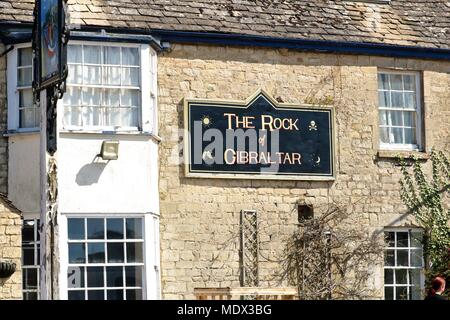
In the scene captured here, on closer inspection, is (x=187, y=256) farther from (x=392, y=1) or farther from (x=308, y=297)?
(x=392, y=1)

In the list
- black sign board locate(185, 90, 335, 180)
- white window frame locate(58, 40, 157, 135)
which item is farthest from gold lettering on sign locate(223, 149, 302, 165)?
white window frame locate(58, 40, 157, 135)

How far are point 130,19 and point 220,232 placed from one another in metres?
4.07

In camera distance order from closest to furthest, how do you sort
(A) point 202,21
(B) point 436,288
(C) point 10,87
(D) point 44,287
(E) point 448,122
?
(B) point 436,288, (D) point 44,287, (C) point 10,87, (A) point 202,21, (E) point 448,122

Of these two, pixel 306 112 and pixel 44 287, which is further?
pixel 306 112

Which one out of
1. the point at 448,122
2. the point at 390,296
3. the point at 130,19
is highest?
the point at 130,19

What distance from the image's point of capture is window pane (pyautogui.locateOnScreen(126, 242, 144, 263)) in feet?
74.2

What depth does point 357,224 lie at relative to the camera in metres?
25.0

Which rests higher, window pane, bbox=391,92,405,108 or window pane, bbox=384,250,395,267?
window pane, bbox=391,92,405,108

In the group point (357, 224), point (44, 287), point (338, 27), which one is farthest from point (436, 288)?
point (338, 27)

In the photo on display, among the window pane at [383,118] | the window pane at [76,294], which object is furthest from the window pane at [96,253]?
the window pane at [383,118]

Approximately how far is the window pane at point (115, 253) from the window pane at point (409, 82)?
22.5ft

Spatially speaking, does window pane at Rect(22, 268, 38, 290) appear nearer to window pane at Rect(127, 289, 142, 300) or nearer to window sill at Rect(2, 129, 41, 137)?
window pane at Rect(127, 289, 142, 300)

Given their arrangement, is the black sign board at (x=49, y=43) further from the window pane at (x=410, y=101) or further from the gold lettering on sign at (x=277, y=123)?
the window pane at (x=410, y=101)

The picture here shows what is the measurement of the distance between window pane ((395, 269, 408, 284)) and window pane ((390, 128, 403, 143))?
2.49 m
